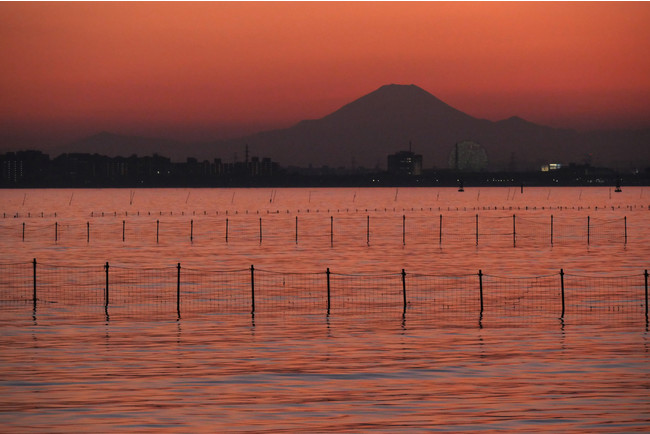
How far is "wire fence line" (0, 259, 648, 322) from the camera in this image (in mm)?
52719

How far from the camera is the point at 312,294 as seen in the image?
203 ft

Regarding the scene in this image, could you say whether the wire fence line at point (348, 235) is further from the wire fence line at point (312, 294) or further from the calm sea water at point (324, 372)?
the calm sea water at point (324, 372)

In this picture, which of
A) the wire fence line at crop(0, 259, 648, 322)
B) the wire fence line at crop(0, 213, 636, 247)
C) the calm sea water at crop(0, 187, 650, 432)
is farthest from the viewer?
the wire fence line at crop(0, 213, 636, 247)

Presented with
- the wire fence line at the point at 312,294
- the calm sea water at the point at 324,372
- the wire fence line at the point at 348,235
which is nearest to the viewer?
the calm sea water at the point at 324,372

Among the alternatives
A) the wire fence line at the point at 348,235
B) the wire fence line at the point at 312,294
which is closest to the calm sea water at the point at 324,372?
the wire fence line at the point at 312,294

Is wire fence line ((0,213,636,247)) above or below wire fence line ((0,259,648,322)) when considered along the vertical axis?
above

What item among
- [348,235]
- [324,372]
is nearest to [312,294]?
[324,372]

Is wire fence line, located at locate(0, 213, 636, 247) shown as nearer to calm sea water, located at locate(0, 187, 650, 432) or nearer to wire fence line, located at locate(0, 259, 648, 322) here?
wire fence line, located at locate(0, 259, 648, 322)

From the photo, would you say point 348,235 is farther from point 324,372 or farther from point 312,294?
point 324,372

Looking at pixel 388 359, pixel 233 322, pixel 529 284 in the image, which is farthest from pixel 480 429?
pixel 529 284

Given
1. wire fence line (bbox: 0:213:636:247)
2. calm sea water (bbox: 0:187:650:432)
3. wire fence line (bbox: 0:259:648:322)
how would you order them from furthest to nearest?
wire fence line (bbox: 0:213:636:247) < wire fence line (bbox: 0:259:648:322) < calm sea water (bbox: 0:187:650:432)

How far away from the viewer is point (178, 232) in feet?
511

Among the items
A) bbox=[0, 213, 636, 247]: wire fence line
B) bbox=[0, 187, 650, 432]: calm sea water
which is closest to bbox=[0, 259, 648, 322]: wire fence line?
bbox=[0, 187, 650, 432]: calm sea water

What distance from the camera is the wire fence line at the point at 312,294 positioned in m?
52.7
